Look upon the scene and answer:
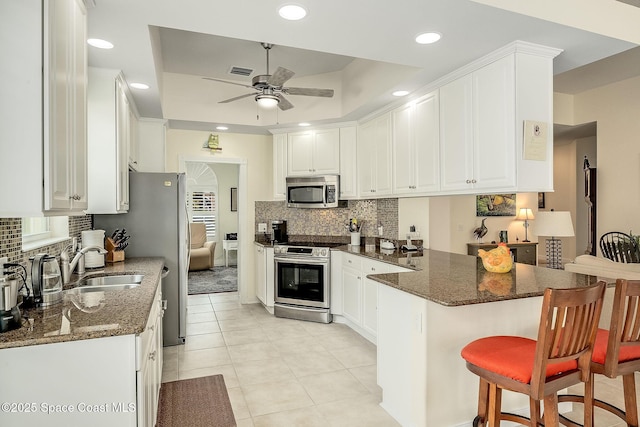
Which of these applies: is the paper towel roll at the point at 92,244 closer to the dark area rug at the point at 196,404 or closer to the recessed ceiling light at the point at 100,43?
the dark area rug at the point at 196,404

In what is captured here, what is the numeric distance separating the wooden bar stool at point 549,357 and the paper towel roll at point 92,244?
282cm

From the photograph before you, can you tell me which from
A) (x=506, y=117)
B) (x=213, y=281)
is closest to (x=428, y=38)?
(x=506, y=117)

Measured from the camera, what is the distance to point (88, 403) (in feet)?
4.99

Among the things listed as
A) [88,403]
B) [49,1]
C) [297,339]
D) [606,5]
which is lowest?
[297,339]

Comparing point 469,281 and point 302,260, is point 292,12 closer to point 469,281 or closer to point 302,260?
point 469,281

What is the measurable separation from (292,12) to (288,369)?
8.98ft

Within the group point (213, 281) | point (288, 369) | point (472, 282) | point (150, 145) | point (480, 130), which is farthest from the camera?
point (213, 281)

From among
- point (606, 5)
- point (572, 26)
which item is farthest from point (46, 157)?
point (606, 5)

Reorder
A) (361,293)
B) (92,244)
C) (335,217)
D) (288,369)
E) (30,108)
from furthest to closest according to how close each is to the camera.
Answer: (335,217) → (361,293) → (288,369) → (92,244) → (30,108)

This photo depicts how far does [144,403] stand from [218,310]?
11.7 ft

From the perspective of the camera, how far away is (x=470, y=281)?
2.49 m

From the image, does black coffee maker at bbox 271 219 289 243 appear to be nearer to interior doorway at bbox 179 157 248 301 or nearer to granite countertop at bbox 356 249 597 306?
granite countertop at bbox 356 249 597 306

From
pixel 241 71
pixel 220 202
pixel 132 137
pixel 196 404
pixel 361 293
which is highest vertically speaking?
pixel 241 71

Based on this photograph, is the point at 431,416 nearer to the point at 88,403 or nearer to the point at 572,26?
the point at 88,403
